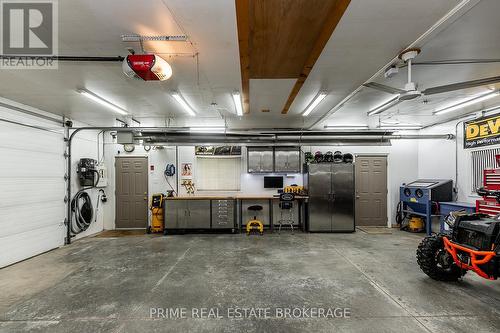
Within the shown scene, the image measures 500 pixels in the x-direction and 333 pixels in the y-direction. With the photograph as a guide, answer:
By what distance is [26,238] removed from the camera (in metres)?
4.59

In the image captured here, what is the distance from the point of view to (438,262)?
345cm

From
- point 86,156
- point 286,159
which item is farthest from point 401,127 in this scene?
point 86,156

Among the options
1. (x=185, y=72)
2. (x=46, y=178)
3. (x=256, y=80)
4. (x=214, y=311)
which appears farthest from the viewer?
(x=46, y=178)

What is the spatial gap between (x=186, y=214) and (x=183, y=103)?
3.25 meters

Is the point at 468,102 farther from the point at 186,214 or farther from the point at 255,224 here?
the point at 186,214

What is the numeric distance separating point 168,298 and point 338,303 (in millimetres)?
2148

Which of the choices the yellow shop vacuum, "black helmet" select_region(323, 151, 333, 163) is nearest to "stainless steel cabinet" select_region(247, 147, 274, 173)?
"black helmet" select_region(323, 151, 333, 163)

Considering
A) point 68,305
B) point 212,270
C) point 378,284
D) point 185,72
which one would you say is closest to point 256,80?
point 185,72

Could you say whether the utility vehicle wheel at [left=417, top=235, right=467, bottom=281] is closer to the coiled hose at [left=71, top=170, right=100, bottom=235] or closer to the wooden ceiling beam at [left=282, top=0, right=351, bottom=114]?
the wooden ceiling beam at [left=282, top=0, right=351, bottom=114]

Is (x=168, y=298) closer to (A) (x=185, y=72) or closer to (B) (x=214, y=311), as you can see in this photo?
(B) (x=214, y=311)

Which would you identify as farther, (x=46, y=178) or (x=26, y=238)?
(x=46, y=178)

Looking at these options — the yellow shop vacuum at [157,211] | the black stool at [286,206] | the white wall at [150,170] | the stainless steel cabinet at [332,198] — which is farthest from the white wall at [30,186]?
the stainless steel cabinet at [332,198]

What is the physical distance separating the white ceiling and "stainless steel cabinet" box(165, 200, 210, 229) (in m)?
2.58

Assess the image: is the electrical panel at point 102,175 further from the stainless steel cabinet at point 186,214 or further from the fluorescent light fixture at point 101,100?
the fluorescent light fixture at point 101,100
